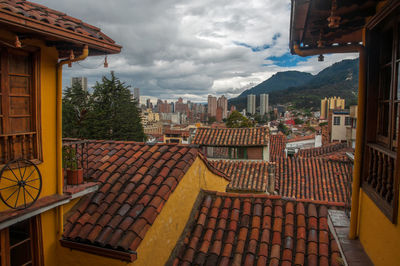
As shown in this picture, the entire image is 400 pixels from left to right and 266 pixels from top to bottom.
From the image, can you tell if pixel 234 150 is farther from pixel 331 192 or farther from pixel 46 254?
pixel 46 254

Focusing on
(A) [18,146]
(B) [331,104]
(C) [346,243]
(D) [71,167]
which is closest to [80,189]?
(D) [71,167]

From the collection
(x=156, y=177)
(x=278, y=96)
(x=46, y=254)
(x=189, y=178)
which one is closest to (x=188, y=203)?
(x=189, y=178)

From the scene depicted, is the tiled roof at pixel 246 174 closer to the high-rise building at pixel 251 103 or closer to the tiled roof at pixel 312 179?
the tiled roof at pixel 312 179

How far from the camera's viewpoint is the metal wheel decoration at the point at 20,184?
3.19m

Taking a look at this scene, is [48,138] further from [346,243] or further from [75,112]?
[75,112]

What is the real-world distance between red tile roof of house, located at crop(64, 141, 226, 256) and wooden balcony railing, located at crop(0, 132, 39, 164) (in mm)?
1280

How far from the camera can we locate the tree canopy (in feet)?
83.1

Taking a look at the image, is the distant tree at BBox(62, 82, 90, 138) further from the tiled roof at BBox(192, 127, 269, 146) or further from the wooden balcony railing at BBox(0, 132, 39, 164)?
the wooden balcony railing at BBox(0, 132, 39, 164)

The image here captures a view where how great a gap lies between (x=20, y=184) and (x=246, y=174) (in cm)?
1168

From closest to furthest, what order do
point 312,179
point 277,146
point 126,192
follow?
point 126,192 → point 312,179 → point 277,146

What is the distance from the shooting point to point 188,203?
5297 mm

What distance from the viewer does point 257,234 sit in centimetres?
488

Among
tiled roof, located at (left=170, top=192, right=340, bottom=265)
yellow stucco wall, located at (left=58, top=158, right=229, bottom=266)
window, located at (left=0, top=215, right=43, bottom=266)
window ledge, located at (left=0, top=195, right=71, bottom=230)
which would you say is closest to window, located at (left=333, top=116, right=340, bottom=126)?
tiled roof, located at (left=170, top=192, right=340, bottom=265)

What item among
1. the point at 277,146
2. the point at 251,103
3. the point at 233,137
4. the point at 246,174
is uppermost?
the point at 251,103
